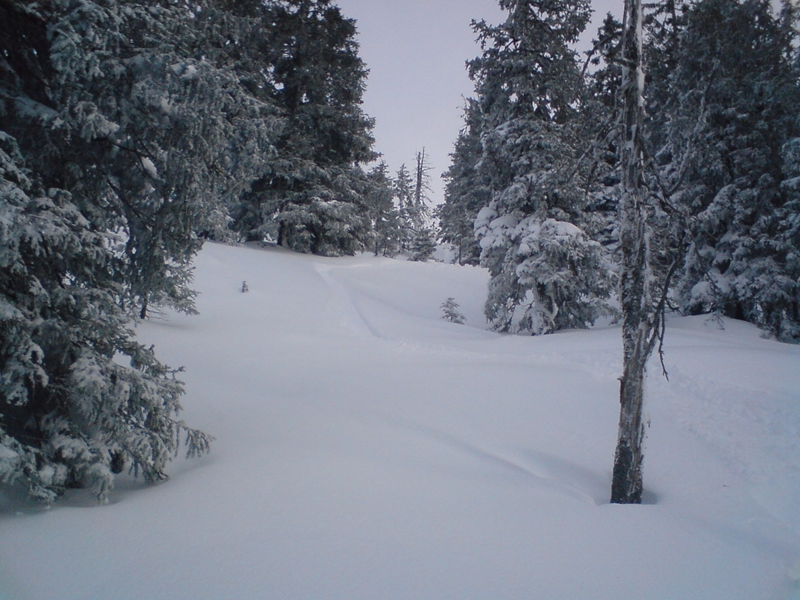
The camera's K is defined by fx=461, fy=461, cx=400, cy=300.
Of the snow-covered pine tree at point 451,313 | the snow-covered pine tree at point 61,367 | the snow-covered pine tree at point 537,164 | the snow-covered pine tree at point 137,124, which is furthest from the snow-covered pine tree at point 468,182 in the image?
the snow-covered pine tree at point 61,367

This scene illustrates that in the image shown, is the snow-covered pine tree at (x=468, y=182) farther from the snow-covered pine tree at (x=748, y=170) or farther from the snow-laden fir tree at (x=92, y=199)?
the snow-laden fir tree at (x=92, y=199)

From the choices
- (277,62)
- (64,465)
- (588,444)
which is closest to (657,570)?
(588,444)

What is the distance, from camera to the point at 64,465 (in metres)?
3.76

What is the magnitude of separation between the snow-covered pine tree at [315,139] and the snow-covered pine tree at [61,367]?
17.6m

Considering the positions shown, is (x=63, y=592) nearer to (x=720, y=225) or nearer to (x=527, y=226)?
(x=527, y=226)

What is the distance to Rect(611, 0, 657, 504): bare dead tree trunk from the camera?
15.4 feet

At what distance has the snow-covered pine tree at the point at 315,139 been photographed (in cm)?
2180

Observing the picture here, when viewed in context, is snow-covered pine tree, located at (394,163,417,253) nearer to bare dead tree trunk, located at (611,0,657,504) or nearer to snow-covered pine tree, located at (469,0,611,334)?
snow-covered pine tree, located at (469,0,611,334)

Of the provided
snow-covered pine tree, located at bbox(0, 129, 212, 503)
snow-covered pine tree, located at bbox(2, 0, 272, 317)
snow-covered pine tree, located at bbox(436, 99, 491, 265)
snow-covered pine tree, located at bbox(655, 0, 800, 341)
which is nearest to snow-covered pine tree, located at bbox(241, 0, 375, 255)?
snow-covered pine tree, located at bbox(436, 99, 491, 265)

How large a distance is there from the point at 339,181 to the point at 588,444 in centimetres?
1879

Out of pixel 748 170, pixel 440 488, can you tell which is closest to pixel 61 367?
pixel 440 488

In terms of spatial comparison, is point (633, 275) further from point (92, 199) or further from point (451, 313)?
point (451, 313)

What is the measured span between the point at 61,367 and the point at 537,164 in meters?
11.5

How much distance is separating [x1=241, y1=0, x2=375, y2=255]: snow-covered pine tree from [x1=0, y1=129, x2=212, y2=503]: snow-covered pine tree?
693 inches
